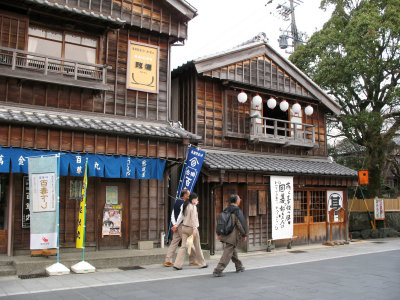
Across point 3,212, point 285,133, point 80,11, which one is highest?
point 80,11

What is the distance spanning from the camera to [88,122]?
11.5m

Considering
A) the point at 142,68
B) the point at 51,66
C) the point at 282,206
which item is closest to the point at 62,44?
the point at 51,66

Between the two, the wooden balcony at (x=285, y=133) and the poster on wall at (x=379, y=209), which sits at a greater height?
the wooden balcony at (x=285, y=133)

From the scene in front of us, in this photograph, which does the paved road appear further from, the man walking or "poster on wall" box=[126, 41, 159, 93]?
"poster on wall" box=[126, 41, 159, 93]

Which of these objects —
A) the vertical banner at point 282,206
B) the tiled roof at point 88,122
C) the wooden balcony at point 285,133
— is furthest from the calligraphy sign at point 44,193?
the wooden balcony at point 285,133

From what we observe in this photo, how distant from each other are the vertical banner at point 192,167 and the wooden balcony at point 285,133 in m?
4.57

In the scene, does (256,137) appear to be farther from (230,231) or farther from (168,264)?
(168,264)

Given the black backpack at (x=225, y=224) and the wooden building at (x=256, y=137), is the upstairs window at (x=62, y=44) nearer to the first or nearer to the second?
the wooden building at (x=256, y=137)

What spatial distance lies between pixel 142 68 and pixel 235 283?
8230mm

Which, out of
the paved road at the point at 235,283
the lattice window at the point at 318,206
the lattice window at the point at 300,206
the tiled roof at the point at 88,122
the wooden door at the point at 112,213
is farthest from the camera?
the lattice window at the point at 318,206

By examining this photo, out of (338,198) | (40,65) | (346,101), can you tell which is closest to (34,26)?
(40,65)

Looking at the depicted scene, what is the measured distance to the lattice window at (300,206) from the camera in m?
17.3

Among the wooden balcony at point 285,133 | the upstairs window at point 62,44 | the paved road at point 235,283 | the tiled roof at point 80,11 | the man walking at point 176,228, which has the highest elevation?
the tiled roof at point 80,11

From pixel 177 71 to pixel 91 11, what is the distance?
4.96 metres
